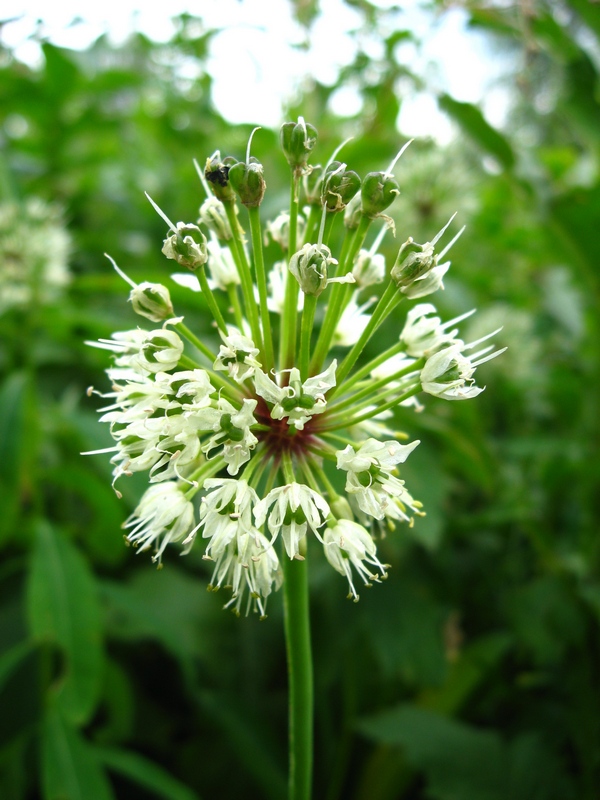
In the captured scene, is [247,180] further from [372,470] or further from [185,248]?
[372,470]

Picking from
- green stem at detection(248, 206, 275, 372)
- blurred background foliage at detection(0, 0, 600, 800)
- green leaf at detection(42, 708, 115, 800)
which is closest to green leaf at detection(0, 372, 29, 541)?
blurred background foliage at detection(0, 0, 600, 800)

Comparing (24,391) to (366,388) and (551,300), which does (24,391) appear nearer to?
(366,388)

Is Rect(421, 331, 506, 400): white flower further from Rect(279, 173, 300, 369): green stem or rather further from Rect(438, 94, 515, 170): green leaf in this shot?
Rect(438, 94, 515, 170): green leaf

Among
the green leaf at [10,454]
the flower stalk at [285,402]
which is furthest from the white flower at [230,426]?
the green leaf at [10,454]

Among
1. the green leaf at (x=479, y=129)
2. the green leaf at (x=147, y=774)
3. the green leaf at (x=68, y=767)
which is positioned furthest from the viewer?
the green leaf at (x=479, y=129)

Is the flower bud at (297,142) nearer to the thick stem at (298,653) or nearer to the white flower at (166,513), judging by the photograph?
the thick stem at (298,653)

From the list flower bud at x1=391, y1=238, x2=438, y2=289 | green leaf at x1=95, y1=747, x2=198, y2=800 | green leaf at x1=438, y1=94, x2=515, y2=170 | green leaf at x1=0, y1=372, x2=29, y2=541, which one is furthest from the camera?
green leaf at x1=438, y1=94, x2=515, y2=170
